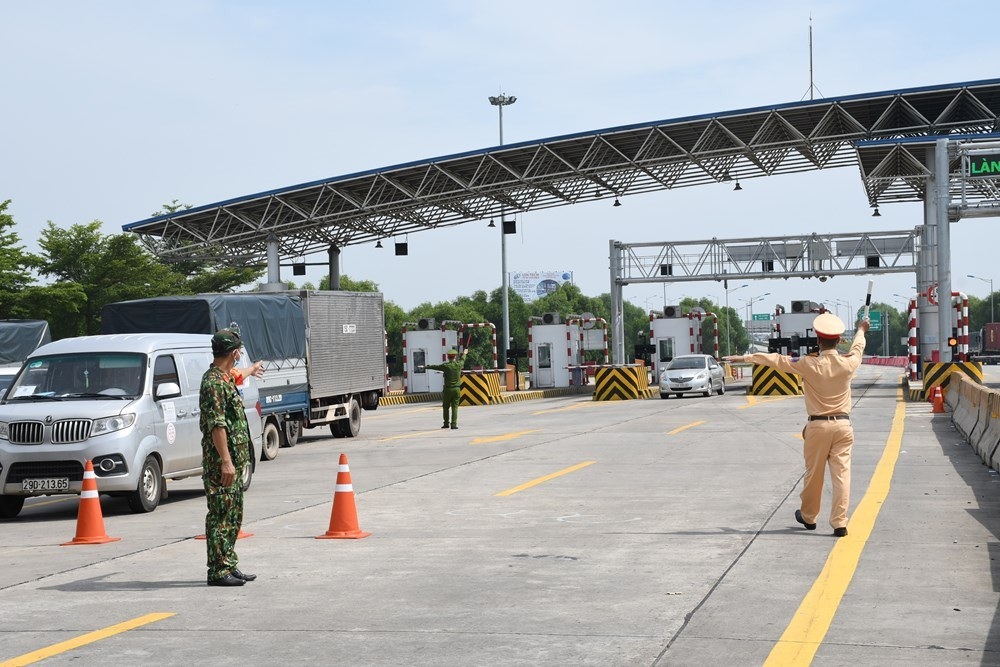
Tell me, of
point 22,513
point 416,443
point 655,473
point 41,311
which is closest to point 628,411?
point 416,443

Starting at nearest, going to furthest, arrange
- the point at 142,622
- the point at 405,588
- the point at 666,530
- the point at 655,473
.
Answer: the point at 142,622, the point at 405,588, the point at 666,530, the point at 655,473

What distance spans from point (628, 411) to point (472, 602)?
1047 inches

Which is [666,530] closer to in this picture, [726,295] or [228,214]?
[228,214]

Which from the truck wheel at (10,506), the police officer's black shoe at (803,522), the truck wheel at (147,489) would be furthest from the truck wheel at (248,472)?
the police officer's black shoe at (803,522)

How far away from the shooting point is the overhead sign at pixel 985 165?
3659 cm

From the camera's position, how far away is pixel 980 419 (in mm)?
20047

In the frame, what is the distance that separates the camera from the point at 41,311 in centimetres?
4844

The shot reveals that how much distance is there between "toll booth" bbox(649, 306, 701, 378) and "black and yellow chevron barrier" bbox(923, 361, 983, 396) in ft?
61.3

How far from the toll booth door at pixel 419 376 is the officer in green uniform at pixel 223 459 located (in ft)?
151

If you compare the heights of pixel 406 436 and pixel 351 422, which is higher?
pixel 351 422

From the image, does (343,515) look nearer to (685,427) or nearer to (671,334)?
(685,427)

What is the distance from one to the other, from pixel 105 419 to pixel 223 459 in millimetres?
5463

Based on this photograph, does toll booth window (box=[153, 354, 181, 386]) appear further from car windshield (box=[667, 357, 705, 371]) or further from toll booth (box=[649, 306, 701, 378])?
toll booth (box=[649, 306, 701, 378])

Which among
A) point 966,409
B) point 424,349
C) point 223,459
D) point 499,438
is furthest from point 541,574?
point 424,349
